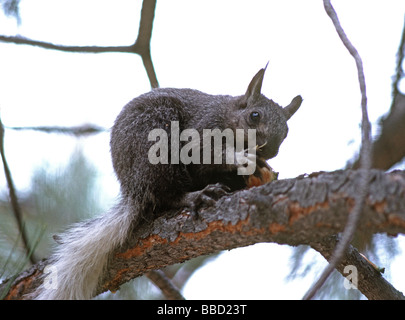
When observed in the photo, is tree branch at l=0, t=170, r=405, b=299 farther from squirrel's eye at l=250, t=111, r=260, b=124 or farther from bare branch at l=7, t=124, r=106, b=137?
bare branch at l=7, t=124, r=106, b=137

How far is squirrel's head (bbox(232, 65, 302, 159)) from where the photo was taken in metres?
2.56

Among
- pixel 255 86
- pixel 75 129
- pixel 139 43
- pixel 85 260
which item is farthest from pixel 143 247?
pixel 139 43

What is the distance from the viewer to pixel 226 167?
2344mm

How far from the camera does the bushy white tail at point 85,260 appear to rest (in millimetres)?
2193

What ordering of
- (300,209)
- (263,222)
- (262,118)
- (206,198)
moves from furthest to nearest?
(262,118)
(206,198)
(263,222)
(300,209)

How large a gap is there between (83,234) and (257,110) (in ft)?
3.93

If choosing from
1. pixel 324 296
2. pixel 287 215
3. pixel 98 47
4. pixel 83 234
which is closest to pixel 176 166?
pixel 83 234

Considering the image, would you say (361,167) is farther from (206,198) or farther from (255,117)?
(255,117)

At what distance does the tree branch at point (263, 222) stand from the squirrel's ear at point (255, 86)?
3.11 feet

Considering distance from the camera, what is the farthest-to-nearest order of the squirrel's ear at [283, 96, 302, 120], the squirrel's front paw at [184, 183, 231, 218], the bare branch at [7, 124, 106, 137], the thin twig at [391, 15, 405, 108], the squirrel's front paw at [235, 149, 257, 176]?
the bare branch at [7, 124, 106, 137] < the squirrel's ear at [283, 96, 302, 120] < the thin twig at [391, 15, 405, 108] < the squirrel's front paw at [235, 149, 257, 176] < the squirrel's front paw at [184, 183, 231, 218]

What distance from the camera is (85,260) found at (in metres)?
2.26

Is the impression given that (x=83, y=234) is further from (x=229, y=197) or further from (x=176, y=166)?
(x=229, y=197)

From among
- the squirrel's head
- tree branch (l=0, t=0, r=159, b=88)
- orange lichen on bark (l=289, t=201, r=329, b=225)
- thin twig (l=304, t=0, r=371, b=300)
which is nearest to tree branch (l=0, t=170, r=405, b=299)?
orange lichen on bark (l=289, t=201, r=329, b=225)

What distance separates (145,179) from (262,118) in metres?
0.81
